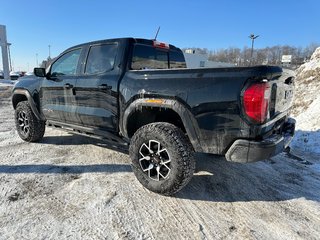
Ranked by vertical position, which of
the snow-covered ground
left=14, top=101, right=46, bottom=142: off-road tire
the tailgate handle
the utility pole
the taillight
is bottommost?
the snow-covered ground

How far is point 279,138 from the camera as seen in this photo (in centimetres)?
293

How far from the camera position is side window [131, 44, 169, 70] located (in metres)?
3.85

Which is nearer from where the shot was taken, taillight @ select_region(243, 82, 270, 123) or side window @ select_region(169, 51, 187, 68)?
taillight @ select_region(243, 82, 270, 123)

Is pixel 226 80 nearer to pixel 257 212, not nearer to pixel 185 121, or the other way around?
pixel 185 121

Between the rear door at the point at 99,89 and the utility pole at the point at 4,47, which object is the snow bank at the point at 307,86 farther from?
the utility pole at the point at 4,47

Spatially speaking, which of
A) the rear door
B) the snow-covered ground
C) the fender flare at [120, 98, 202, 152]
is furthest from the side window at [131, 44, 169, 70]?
the snow-covered ground

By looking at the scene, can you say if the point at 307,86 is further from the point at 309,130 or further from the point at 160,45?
the point at 160,45

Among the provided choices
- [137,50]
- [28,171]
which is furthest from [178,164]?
[28,171]

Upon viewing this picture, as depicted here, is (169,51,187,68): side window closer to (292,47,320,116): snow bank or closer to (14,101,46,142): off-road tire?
(14,101,46,142): off-road tire

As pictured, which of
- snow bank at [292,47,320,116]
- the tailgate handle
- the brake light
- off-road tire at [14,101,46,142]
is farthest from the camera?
snow bank at [292,47,320,116]

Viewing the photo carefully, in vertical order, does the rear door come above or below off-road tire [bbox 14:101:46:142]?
above

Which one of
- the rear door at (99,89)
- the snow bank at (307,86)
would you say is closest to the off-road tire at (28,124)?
the rear door at (99,89)

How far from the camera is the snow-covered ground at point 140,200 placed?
2.56 meters

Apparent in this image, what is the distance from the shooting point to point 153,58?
4262mm
